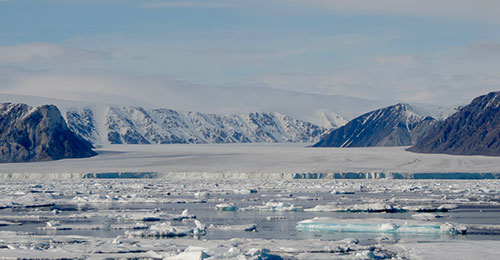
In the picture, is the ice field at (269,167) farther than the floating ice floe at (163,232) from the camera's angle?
Yes

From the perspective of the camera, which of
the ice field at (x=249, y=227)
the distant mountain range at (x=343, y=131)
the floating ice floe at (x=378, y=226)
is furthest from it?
the distant mountain range at (x=343, y=131)

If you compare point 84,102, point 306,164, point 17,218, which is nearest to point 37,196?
point 17,218

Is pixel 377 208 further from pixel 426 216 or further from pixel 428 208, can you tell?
pixel 426 216

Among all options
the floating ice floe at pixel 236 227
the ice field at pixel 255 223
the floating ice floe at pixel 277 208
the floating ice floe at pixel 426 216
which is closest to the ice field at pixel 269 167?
the ice field at pixel 255 223

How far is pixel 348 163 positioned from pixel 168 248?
55648 millimetres

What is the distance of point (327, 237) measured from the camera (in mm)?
26625

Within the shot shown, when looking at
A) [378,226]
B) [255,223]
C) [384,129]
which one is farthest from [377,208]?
[384,129]

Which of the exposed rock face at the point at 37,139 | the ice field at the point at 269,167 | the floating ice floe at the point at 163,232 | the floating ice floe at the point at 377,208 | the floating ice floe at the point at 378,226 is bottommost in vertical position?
the floating ice floe at the point at 163,232

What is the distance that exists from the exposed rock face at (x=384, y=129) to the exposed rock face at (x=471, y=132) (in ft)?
81.0

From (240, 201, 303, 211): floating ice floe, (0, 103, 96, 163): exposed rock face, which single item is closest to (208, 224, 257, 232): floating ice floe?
(240, 201, 303, 211): floating ice floe

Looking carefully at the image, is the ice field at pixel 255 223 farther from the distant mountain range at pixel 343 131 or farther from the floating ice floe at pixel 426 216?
the distant mountain range at pixel 343 131

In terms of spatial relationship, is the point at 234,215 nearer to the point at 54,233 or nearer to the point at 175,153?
the point at 54,233

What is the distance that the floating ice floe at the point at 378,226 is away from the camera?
27.2 metres

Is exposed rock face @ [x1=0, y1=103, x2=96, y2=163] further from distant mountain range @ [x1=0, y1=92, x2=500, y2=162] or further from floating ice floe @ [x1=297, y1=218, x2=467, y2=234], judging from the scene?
floating ice floe @ [x1=297, y1=218, x2=467, y2=234]
